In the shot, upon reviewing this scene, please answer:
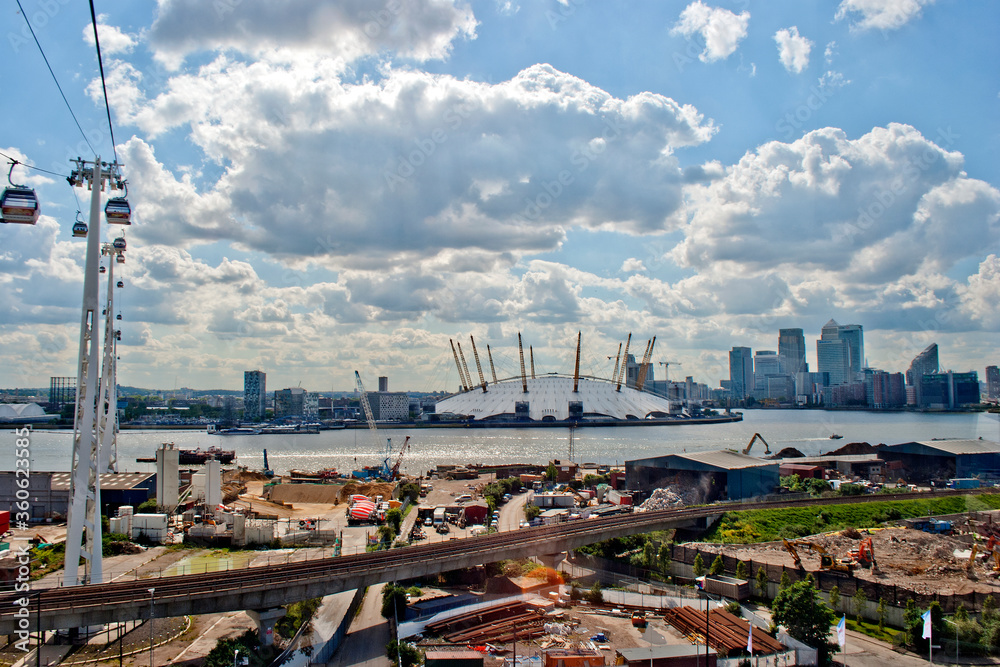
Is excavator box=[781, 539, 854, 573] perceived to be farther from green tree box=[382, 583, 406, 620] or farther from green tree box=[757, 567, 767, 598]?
green tree box=[382, 583, 406, 620]

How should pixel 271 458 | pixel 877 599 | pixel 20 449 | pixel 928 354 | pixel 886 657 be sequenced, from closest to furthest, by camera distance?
pixel 20 449
pixel 886 657
pixel 877 599
pixel 271 458
pixel 928 354

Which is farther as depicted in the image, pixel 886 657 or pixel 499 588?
pixel 499 588

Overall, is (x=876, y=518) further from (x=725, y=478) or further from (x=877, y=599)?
(x=877, y=599)

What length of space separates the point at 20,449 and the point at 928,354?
353 ft

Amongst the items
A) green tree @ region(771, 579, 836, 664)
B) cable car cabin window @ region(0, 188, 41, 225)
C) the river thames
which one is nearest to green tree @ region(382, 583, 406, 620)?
green tree @ region(771, 579, 836, 664)

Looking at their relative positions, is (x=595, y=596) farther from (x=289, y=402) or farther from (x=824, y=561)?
(x=289, y=402)

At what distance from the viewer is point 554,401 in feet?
204

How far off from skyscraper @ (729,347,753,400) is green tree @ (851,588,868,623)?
5208 inches

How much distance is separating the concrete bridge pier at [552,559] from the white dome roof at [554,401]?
4745cm

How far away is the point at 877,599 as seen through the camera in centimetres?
980

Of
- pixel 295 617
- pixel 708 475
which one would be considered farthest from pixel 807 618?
pixel 708 475

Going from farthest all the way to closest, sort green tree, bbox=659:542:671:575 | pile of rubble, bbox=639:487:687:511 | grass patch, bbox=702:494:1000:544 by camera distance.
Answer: pile of rubble, bbox=639:487:687:511 < grass patch, bbox=702:494:1000:544 < green tree, bbox=659:542:671:575

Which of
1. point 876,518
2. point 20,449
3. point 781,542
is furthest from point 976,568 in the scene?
point 20,449

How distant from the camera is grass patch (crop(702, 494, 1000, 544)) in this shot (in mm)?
14305
